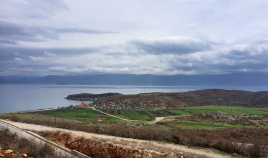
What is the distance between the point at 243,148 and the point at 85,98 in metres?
139

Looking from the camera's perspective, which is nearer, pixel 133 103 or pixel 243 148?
pixel 243 148

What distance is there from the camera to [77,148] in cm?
1625

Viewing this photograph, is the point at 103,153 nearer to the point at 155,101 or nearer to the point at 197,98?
the point at 155,101

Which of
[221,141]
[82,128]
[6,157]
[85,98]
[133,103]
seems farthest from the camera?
[85,98]

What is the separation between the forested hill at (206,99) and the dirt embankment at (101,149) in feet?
252

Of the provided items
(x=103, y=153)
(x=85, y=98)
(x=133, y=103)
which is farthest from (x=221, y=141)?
(x=85, y=98)

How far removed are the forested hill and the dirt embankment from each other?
252 ft

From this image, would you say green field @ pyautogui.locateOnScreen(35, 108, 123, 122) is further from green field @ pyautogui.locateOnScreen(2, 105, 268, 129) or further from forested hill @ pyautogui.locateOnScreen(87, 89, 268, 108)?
forested hill @ pyautogui.locateOnScreen(87, 89, 268, 108)

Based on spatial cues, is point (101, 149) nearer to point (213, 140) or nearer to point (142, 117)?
point (213, 140)

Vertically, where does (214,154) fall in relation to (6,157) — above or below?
below

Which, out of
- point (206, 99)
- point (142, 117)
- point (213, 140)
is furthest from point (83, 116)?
point (206, 99)

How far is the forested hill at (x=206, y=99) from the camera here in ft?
323

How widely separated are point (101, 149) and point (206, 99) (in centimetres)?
11111

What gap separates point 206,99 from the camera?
11538 centimetres
